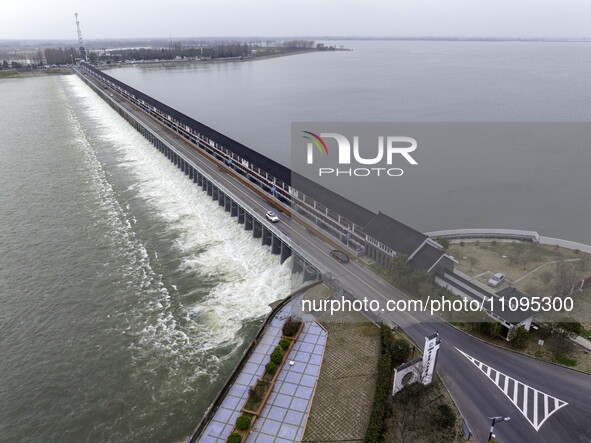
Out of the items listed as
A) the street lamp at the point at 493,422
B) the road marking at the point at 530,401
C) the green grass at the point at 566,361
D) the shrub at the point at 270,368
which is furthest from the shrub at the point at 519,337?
the shrub at the point at 270,368

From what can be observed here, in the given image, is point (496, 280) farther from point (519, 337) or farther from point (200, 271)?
point (200, 271)

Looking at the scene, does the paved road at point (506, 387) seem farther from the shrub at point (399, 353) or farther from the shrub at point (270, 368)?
the shrub at point (270, 368)

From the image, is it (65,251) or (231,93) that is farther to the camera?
(231,93)

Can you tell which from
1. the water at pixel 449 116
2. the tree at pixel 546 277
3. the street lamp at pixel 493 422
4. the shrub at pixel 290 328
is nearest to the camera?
the street lamp at pixel 493 422

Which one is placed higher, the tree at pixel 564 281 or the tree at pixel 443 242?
the tree at pixel 443 242

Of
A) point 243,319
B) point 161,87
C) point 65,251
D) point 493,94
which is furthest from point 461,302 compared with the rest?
point 161,87

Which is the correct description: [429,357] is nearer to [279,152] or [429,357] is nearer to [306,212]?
[306,212]

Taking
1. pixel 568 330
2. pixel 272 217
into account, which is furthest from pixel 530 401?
pixel 272 217
